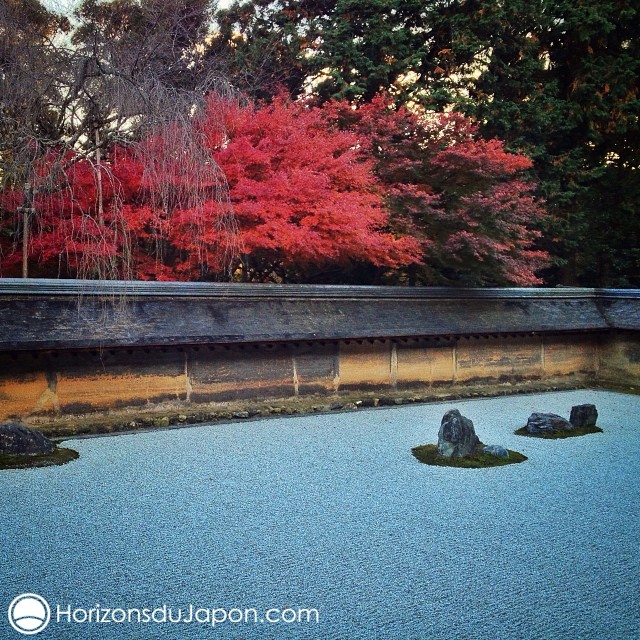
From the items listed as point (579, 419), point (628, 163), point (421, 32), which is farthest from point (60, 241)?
point (628, 163)

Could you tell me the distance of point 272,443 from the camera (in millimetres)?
8648

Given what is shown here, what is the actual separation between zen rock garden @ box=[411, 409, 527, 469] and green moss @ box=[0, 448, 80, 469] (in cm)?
425

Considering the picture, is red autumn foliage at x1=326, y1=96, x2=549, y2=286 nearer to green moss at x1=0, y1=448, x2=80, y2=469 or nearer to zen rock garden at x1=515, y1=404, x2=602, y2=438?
zen rock garden at x1=515, y1=404, x2=602, y2=438

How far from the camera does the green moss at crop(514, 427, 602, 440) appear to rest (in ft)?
30.2

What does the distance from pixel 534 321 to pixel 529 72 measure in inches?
375

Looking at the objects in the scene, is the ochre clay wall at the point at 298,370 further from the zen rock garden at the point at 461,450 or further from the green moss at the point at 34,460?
the zen rock garden at the point at 461,450

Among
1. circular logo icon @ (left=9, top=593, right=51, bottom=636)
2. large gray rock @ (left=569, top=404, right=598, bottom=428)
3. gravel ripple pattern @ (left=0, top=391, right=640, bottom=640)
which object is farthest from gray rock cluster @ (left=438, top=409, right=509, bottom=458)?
circular logo icon @ (left=9, top=593, right=51, bottom=636)

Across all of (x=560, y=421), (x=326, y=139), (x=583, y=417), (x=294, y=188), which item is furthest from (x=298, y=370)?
(x=326, y=139)

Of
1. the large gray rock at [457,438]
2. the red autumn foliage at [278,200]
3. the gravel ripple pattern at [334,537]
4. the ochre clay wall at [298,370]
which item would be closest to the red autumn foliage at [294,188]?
the red autumn foliage at [278,200]

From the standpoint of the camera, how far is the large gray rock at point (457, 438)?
25.9 feet

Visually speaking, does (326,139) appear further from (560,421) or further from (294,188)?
(560,421)

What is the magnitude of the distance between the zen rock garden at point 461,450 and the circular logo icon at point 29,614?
4.75 metres

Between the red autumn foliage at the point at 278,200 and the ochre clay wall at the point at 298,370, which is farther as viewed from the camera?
the red autumn foliage at the point at 278,200

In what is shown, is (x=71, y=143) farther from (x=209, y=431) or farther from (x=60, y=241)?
(x=209, y=431)
